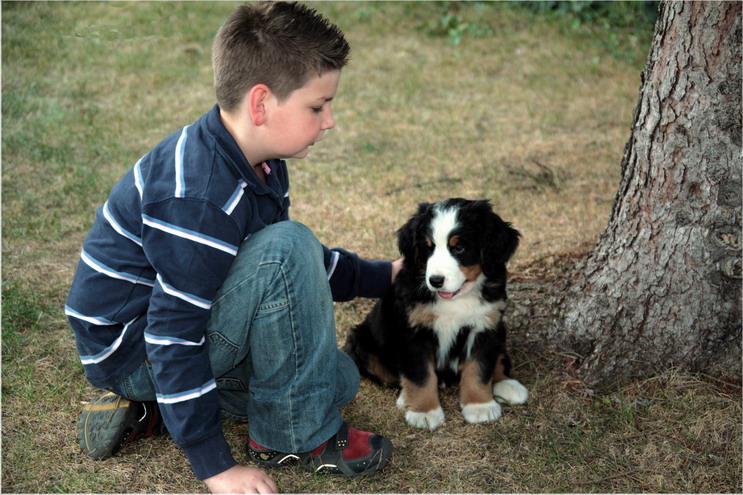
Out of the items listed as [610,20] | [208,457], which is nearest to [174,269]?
[208,457]

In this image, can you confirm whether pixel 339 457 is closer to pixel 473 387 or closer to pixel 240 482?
pixel 240 482

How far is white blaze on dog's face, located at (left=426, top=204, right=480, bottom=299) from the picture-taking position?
9.11 feet

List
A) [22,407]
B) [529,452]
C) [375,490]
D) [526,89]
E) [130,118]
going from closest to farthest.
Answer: [375,490], [529,452], [22,407], [130,118], [526,89]

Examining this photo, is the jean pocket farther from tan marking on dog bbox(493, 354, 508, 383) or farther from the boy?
tan marking on dog bbox(493, 354, 508, 383)

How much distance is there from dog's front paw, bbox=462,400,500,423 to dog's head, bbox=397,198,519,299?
1.46ft

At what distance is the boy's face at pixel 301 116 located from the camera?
7.78 ft

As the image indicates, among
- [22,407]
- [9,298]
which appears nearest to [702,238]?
[22,407]

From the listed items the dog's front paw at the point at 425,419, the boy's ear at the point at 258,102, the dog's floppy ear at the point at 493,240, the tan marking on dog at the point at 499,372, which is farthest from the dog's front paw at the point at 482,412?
the boy's ear at the point at 258,102

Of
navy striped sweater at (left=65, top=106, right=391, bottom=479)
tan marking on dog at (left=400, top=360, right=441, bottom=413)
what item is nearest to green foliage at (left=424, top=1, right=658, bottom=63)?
tan marking on dog at (left=400, top=360, right=441, bottom=413)

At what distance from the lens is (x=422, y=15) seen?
9.30 meters

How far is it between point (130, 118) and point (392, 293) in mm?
4175

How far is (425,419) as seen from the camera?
→ 2.94 m

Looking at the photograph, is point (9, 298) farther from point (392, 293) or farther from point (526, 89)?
point (526, 89)

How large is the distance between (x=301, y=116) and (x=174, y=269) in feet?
2.02
